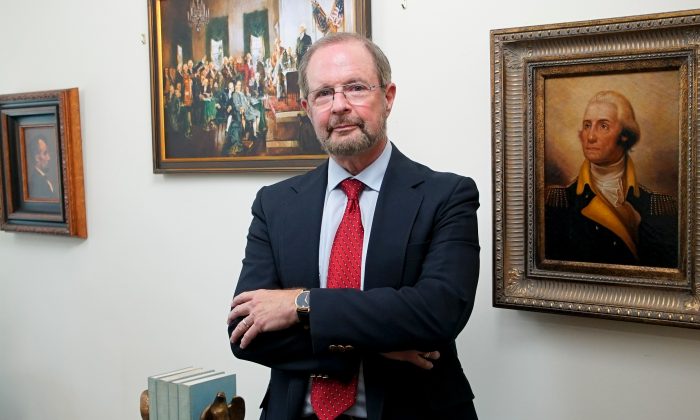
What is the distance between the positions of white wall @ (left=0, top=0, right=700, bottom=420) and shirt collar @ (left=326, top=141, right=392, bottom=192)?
609mm

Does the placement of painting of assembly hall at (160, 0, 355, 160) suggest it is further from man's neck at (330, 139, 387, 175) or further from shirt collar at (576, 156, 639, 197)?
shirt collar at (576, 156, 639, 197)

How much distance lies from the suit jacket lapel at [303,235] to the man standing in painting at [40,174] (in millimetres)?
2436

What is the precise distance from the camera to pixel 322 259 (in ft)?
7.86

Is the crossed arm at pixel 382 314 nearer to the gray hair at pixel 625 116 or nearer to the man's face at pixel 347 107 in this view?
the man's face at pixel 347 107

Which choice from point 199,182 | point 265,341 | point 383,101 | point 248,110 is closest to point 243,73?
point 248,110

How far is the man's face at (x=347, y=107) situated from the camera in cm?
236

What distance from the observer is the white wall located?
2.74m

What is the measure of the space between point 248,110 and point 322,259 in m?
1.35

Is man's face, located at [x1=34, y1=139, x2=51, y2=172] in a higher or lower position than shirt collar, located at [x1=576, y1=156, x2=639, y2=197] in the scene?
higher

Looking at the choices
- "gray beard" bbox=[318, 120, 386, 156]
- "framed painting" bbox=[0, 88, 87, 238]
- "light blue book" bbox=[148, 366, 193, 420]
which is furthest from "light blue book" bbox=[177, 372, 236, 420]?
"framed painting" bbox=[0, 88, 87, 238]

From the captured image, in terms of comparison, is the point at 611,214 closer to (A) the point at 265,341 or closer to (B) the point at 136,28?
(A) the point at 265,341

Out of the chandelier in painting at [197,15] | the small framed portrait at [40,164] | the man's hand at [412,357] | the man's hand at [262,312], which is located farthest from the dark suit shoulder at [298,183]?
the small framed portrait at [40,164]

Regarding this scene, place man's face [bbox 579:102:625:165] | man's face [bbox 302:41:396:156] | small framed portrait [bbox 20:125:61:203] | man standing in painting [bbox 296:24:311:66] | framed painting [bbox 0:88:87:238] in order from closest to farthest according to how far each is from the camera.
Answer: man's face [bbox 302:41:396:156], man's face [bbox 579:102:625:165], man standing in painting [bbox 296:24:311:66], framed painting [bbox 0:88:87:238], small framed portrait [bbox 20:125:61:203]

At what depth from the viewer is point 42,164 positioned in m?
4.48
